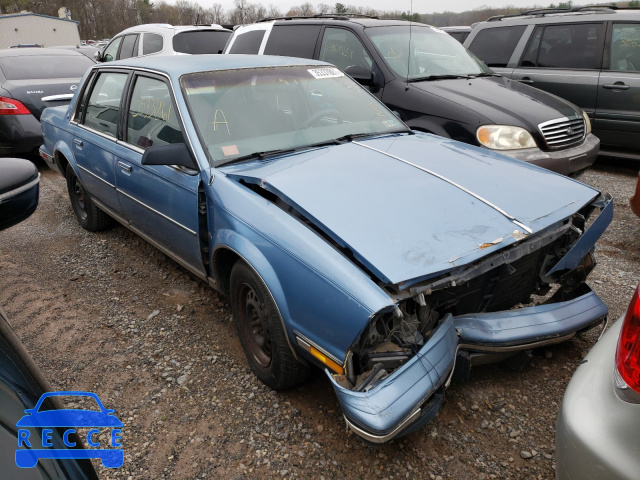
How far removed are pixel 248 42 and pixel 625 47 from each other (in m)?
4.88

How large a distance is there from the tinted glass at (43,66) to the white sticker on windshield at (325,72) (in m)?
5.49

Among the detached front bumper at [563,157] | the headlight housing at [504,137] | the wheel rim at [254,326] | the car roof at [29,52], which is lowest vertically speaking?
the wheel rim at [254,326]

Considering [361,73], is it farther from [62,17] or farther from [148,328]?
[62,17]

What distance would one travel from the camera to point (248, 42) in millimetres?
6508

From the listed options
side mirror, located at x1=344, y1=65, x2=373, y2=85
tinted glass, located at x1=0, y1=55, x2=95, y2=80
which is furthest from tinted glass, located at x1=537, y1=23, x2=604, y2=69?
tinted glass, located at x1=0, y1=55, x2=95, y2=80

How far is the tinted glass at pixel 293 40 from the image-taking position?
5789 millimetres

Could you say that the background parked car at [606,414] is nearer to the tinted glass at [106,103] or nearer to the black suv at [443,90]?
the black suv at [443,90]

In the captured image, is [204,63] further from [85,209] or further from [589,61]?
[589,61]

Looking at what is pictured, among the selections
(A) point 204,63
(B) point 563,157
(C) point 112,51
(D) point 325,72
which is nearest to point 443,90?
(B) point 563,157

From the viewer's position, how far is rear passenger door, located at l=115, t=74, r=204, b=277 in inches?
115

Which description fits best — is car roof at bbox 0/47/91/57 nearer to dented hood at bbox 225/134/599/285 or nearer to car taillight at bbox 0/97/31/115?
car taillight at bbox 0/97/31/115

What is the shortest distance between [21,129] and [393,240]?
249 inches

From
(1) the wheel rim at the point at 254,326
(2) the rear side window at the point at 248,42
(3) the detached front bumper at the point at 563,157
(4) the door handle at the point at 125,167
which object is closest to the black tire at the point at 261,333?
(1) the wheel rim at the point at 254,326

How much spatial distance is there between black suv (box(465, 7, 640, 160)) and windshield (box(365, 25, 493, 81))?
56.0 inches
